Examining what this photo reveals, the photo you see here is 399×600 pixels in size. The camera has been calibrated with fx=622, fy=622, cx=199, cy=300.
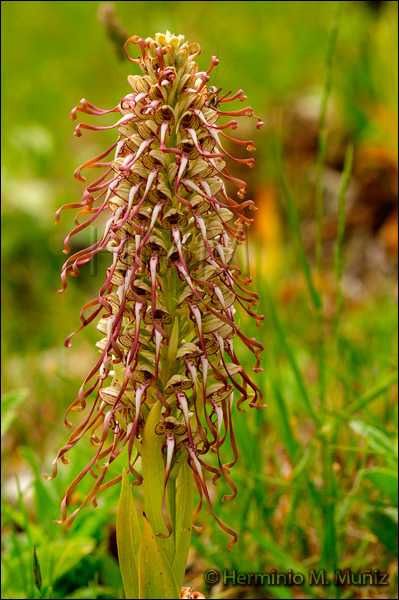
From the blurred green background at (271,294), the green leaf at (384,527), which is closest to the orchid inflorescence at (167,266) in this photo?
the blurred green background at (271,294)

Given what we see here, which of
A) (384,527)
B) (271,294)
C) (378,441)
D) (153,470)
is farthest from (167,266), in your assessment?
(271,294)

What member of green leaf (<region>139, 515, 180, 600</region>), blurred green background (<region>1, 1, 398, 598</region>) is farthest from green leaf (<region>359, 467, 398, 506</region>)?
green leaf (<region>139, 515, 180, 600</region>)

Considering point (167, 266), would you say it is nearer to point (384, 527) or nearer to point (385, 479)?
point (385, 479)

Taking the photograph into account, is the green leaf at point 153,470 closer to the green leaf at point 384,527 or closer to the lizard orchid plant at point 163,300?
the lizard orchid plant at point 163,300

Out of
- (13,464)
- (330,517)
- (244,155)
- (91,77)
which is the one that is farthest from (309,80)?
(330,517)

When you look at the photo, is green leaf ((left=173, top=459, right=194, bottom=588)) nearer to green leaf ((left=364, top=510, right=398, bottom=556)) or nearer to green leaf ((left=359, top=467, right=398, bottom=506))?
green leaf ((left=359, top=467, right=398, bottom=506))

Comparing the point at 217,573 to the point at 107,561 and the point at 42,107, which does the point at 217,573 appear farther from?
the point at 42,107
